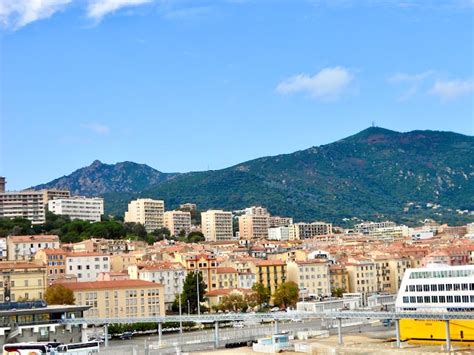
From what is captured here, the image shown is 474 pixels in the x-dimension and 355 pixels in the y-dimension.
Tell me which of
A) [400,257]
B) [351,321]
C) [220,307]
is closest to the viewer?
[351,321]

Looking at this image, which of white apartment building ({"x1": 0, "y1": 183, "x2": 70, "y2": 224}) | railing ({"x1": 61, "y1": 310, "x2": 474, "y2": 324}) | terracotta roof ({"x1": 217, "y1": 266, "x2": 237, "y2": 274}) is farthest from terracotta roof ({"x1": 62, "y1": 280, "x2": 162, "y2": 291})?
white apartment building ({"x1": 0, "y1": 183, "x2": 70, "y2": 224})

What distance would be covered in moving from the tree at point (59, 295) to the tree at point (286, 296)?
2025 centimetres

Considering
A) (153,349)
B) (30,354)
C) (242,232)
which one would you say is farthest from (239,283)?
(242,232)

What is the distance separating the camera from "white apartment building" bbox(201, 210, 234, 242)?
6294 inches

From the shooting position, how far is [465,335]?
44.3m

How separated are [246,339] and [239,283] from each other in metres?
26.6

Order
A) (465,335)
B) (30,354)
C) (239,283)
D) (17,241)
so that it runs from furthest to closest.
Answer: (17,241), (239,283), (465,335), (30,354)

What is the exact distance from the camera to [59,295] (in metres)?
58.8

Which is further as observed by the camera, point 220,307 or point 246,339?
point 220,307

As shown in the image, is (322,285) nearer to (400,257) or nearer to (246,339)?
(400,257)

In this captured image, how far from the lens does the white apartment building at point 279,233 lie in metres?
164

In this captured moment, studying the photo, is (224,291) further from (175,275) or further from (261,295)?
(175,275)

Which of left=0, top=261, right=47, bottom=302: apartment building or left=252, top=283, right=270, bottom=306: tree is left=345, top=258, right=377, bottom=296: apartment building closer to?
left=252, top=283, right=270, bottom=306: tree

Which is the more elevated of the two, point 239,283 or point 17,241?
point 17,241
